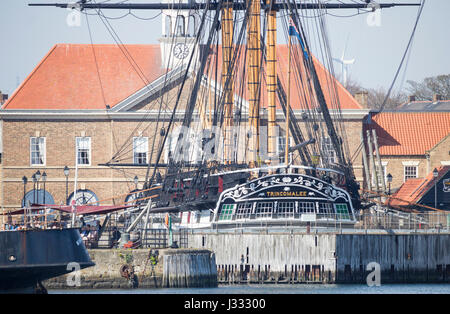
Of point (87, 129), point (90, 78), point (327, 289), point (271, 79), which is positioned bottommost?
point (327, 289)

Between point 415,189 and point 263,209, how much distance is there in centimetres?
2086

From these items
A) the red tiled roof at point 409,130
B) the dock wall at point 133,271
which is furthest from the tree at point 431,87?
the dock wall at point 133,271

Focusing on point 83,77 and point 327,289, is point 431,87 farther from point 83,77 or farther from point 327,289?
point 327,289

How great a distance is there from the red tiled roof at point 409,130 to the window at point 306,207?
32476mm

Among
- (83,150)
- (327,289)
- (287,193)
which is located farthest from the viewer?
(83,150)

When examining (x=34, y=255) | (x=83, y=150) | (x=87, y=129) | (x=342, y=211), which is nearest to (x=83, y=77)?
(x=87, y=129)

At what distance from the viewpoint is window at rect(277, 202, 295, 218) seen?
45.8 meters

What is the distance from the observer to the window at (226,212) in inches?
1847

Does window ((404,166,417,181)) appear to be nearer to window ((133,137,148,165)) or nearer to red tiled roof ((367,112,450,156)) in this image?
red tiled roof ((367,112,450,156))

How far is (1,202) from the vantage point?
74.1 meters

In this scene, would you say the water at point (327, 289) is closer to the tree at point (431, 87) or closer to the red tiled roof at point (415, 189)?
the red tiled roof at point (415, 189)

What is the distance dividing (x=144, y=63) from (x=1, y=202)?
14069 mm

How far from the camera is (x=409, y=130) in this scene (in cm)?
7981

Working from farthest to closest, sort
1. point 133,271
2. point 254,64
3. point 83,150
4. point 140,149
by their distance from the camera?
1. point 83,150
2. point 140,149
3. point 254,64
4. point 133,271
